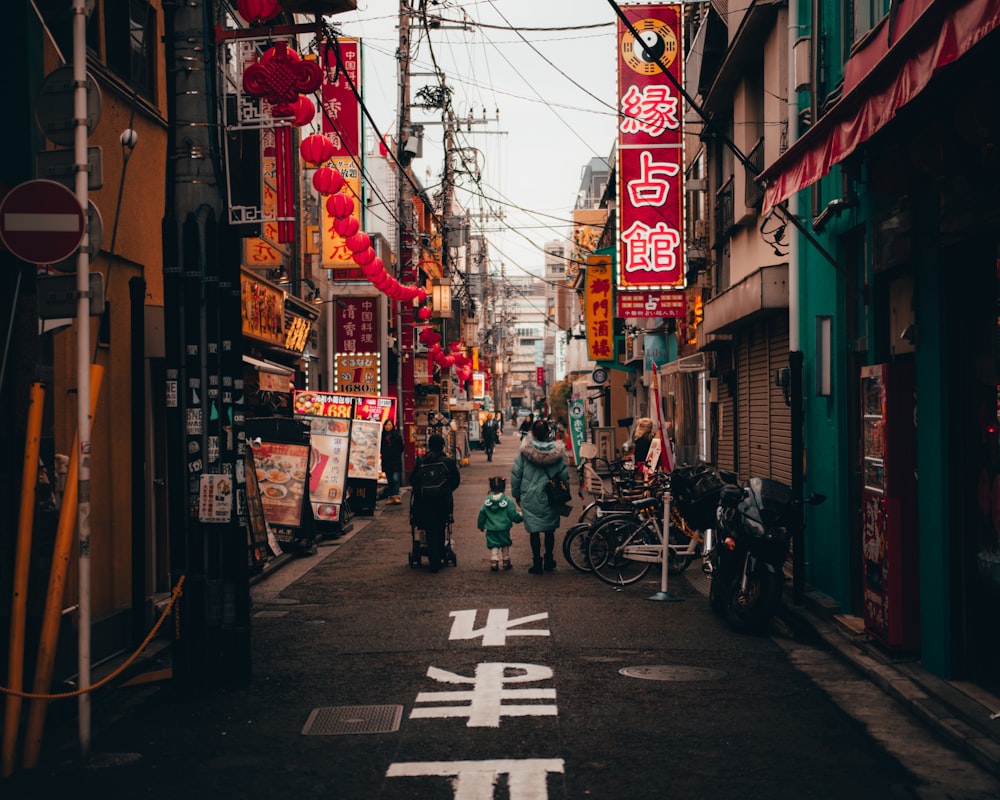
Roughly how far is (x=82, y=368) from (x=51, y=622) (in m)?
1.50

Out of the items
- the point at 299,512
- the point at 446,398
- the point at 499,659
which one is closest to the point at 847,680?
the point at 499,659

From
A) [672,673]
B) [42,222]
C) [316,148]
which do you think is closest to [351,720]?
[672,673]

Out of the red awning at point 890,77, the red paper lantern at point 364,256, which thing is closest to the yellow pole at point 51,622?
the red awning at point 890,77

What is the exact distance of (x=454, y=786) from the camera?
20.2ft

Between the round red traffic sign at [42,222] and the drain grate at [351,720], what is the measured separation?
3430mm

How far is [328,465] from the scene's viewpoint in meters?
18.6

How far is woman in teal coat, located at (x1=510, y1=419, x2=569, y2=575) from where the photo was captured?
50.8ft

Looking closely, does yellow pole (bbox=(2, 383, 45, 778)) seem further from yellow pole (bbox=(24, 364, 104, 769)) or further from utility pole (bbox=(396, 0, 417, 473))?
utility pole (bbox=(396, 0, 417, 473))

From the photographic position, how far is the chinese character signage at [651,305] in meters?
23.1

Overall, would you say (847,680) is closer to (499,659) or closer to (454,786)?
(499,659)

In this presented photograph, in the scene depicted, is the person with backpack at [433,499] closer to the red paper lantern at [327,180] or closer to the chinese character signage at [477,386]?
the red paper lantern at [327,180]

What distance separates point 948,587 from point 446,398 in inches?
1935

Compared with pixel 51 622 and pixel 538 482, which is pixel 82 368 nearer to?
pixel 51 622

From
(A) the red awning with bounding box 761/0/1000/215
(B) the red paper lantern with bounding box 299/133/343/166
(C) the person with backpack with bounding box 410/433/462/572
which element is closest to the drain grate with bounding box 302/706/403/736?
(A) the red awning with bounding box 761/0/1000/215
